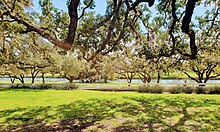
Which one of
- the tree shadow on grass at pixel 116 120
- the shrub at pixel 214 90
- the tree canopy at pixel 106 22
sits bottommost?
the tree shadow on grass at pixel 116 120

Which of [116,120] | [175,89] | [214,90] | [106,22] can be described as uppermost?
[106,22]

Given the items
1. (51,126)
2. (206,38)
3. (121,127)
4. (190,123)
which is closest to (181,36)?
(206,38)

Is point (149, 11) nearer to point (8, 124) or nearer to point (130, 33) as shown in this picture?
point (130, 33)

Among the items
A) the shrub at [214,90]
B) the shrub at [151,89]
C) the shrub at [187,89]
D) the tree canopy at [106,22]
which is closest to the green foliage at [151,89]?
the shrub at [151,89]

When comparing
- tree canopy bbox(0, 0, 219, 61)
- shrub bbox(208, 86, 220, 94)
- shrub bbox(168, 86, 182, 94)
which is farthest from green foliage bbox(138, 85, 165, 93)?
tree canopy bbox(0, 0, 219, 61)

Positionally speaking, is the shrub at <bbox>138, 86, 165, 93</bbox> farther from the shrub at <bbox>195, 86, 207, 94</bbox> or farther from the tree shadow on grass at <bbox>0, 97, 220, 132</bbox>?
the tree shadow on grass at <bbox>0, 97, 220, 132</bbox>

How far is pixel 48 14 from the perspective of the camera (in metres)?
7.62

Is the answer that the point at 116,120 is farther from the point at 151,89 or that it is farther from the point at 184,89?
the point at 184,89

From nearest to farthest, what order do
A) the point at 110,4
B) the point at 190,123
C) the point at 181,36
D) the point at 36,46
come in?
the point at 190,123 < the point at 110,4 < the point at 181,36 < the point at 36,46

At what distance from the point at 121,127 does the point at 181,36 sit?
205 inches

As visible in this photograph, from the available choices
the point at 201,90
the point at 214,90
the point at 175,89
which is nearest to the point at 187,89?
the point at 175,89

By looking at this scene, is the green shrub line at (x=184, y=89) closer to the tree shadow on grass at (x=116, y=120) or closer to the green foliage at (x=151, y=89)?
the green foliage at (x=151, y=89)

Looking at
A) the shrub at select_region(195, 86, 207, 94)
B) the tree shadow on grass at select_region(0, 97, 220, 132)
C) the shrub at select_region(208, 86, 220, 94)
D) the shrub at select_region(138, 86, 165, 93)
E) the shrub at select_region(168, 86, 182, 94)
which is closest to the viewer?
the tree shadow on grass at select_region(0, 97, 220, 132)

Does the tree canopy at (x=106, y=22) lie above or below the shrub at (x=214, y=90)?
above
